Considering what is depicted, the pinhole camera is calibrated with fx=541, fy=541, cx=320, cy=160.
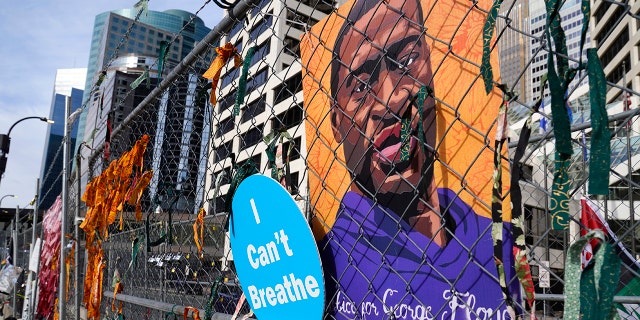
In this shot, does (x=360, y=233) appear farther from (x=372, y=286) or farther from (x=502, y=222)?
(x=502, y=222)

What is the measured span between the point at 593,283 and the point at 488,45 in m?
0.49

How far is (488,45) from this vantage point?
1.02 metres

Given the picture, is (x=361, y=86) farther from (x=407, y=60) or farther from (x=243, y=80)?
(x=243, y=80)

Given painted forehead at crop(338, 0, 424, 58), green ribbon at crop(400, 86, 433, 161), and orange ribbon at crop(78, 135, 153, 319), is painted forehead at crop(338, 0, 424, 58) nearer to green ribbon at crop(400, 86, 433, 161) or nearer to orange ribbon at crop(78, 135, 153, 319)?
green ribbon at crop(400, 86, 433, 161)

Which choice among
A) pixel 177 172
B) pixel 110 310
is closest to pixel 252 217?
pixel 177 172

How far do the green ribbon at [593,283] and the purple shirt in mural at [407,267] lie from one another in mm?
207

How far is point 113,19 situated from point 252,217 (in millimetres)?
114159

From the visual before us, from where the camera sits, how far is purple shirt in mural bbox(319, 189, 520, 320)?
1.07m

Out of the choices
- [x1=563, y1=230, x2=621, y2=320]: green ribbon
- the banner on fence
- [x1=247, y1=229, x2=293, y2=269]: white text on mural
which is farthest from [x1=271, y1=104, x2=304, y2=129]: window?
[x1=563, y1=230, x2=621, y2=320]: green ribbon

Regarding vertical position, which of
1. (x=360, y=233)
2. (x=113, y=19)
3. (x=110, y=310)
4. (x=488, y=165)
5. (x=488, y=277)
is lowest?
(x=110, y=310)

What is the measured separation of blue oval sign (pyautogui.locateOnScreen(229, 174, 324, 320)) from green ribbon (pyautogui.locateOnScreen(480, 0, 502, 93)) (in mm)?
628

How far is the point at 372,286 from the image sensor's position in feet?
4.40

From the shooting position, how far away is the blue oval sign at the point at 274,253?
1.45 metres

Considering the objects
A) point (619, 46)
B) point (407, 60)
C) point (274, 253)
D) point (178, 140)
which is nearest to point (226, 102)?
point (178, 140)
